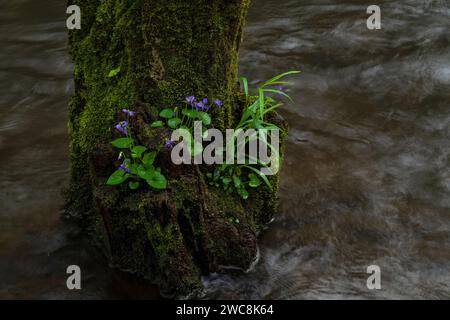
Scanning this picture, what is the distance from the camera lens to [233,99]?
400cm

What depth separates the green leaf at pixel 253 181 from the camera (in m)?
3.93

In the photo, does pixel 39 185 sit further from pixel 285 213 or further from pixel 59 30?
pixel 59 30

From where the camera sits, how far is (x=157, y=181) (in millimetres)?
3490

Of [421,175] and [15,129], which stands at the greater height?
[15,129]

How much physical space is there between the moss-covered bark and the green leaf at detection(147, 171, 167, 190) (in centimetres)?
6

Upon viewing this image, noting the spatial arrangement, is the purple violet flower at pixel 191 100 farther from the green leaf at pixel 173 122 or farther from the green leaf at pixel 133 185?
the green leaf at pixel 133 185

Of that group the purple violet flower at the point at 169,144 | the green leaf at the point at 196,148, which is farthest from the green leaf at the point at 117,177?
the green leaf at the point at 196,148

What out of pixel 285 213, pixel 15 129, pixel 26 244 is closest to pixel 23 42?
pixel 15 129

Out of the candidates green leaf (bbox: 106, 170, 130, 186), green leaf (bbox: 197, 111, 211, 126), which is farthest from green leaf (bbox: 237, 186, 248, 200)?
green leaf (bbox: 106, 170, 130, 186)

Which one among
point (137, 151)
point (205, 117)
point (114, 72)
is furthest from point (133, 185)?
point (114, 72)

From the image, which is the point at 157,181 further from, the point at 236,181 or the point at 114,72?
the point at 114,72

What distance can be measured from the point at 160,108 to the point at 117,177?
48 cm

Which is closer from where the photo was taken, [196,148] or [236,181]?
[196,148]

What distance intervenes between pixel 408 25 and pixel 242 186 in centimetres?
396
